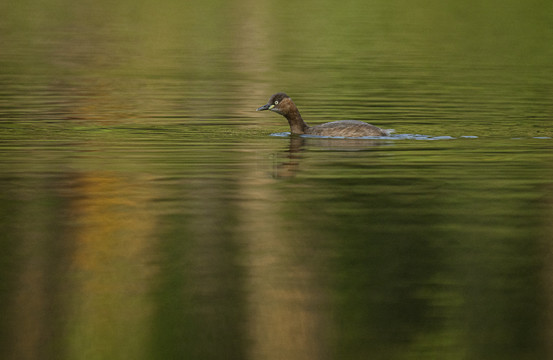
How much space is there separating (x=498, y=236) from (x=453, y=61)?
36880 millimetres

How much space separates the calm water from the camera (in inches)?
428

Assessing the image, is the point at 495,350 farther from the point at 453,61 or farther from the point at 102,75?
the point at 453,61

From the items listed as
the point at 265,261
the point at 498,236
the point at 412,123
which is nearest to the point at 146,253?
the point at 265,261

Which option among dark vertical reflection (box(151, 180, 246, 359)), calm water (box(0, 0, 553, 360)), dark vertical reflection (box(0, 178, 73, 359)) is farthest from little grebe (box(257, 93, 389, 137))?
dark vertical reflection (box(151, 180, 246, 359))

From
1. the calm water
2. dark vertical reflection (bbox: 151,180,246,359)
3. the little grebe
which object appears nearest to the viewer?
dark vertical reflection (bbox: 151,180,246,359)

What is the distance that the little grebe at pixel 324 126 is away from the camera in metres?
24.0

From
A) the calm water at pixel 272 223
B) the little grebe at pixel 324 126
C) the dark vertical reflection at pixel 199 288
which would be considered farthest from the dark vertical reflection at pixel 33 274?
the little grebe at pixel 324 126

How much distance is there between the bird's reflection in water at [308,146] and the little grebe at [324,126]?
0.13 m

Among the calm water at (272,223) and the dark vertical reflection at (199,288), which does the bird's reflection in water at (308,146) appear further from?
the dark vertical reflection at (199,288)

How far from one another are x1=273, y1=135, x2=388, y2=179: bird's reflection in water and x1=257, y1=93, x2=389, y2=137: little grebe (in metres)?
0.13

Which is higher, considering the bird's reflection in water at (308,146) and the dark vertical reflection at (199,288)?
the dark vertical reflection at (199,288)

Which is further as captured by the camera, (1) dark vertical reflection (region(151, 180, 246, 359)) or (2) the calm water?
(2) the calm water

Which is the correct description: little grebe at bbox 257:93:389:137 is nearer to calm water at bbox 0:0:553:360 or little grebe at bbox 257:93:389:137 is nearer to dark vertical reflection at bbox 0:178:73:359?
calm water at bbox 0:0:553:360

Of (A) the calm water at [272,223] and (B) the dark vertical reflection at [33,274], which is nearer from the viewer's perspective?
(B) the dark vertical reflection at [33,274]
